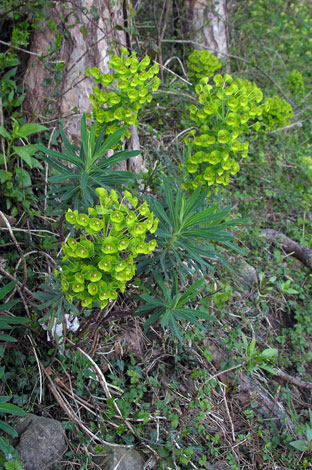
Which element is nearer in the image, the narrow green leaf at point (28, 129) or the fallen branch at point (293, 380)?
the narrow green leaf at point (28, 129)

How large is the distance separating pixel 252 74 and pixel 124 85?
3707 millimetres

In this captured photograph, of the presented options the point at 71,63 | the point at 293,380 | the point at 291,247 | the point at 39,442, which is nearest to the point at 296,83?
the point at 291,247

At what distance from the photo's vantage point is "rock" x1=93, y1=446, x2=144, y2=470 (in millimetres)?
1921

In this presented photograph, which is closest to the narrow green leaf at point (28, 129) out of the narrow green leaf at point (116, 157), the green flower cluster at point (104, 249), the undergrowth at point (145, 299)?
the undergrowth at point (145, 299)

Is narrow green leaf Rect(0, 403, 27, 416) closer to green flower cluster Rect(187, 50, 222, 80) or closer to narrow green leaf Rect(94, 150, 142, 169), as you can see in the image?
narrow green leaf Rect(94, 150, 142, 169)

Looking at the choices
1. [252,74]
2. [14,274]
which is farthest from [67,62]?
[252,74]

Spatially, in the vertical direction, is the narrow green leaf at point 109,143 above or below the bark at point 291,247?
above

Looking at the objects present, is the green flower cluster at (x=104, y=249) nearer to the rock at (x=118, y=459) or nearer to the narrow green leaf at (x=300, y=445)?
the rock at (x=118, y=459)

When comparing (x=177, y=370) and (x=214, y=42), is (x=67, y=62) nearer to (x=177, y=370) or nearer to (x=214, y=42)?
(x=177, y=370)

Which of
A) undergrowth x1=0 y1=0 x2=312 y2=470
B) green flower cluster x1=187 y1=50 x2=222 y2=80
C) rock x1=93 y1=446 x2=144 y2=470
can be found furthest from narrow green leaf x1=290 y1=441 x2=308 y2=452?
green flower cluster x1=187 y1=50 x2=222 y2=80

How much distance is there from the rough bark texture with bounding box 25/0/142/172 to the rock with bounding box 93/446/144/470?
1.88m

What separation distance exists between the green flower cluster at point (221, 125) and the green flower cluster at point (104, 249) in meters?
0.75

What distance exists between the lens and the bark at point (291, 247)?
11.9 feet

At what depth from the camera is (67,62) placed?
282 centimetres
